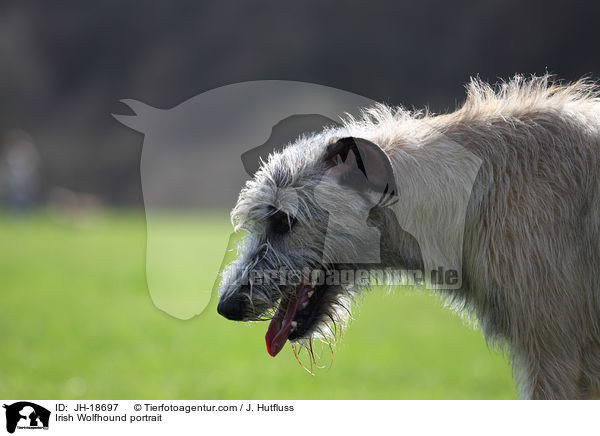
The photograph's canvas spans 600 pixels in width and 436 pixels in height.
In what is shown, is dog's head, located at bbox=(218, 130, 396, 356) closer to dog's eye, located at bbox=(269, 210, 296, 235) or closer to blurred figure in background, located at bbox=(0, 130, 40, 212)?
dog's eye, located at bbox=(269, 210, 296, 235)

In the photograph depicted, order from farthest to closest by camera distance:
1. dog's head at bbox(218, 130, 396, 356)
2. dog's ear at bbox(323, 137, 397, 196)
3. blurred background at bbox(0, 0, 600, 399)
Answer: blurred background at bbox(0, 0, 600, 399), dog's head at bbox(218, 130, 396, 356), dog's ear at bbox(323, 137, 397, 196)

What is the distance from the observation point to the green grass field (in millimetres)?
6857

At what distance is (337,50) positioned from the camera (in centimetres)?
1045

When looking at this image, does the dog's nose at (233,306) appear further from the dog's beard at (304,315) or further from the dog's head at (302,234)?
the dog's beard at (304,315)

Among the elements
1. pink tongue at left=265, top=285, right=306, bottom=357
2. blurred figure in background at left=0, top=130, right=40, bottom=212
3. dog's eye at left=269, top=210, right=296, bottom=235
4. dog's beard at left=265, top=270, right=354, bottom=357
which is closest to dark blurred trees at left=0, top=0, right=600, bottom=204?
dog's eye at left=269, top=210, right=296, bottom=235

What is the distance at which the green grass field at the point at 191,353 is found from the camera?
6.86m

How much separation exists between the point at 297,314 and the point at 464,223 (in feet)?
3.69

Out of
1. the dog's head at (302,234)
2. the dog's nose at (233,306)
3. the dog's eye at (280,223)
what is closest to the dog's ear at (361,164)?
the dog's head at (302,234)

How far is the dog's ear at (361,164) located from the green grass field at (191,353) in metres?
1.08

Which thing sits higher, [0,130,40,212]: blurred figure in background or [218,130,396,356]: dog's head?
[0,130,40,212]: blurred figure in background

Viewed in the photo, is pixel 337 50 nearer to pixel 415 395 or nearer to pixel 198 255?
pixel 415 395
